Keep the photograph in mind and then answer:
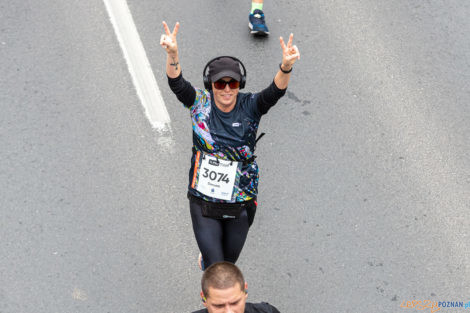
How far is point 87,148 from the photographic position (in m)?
5.93

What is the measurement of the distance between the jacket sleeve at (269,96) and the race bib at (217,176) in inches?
19.5

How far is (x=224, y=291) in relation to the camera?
350cm

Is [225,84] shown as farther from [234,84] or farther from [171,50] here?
[171,50]

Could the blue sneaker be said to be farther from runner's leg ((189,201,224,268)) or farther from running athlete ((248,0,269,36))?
runner's leg ((189,201,224,268))

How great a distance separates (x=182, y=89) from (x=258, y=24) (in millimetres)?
2661

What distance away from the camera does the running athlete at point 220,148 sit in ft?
14.6

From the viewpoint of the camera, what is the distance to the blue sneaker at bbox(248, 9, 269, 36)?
6.80 m

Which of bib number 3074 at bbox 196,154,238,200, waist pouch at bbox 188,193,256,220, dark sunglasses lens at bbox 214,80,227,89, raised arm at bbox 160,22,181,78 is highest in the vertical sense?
raised arm at bbox 160,22,181,78

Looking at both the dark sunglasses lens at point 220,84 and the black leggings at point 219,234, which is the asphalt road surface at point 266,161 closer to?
the black leggings at point 219,234

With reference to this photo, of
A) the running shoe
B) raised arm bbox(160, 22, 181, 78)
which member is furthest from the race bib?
the running shoe

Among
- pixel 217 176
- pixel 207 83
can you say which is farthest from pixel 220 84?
pixel 217 176

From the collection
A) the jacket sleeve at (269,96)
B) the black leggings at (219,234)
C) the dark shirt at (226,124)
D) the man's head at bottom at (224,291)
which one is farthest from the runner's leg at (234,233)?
the man's head at bottom at (224,291)

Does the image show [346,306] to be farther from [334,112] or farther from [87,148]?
[87,148]

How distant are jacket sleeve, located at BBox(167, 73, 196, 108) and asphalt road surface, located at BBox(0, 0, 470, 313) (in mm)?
1500
